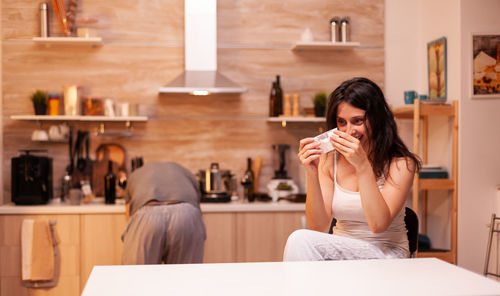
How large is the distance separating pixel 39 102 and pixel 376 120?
9.60 ft

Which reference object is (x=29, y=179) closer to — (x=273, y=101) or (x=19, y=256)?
(x=19, y=256)

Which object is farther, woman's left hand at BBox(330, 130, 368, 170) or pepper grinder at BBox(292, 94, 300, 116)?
pepper grinder at BBox(292, 94, 300, 116)

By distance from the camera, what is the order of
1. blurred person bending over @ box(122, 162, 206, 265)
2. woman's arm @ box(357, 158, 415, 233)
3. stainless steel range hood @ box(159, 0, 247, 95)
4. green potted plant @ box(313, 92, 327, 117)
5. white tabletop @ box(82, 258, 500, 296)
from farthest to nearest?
green potted plant @ box(313, 92, 327, 117)
stainless steel range hood @ box(159, 0, 247, 95)
blurred person bending over @ box(122, 162, 206, 265)
woman's arm @ box(357, 158, 415, 233)
white tabletop @ box(82, 258, 500, 296)

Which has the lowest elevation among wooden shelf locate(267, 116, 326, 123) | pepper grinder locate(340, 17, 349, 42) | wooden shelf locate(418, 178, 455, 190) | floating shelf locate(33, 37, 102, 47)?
wooden shelf locate(418, 178, 455, 190)

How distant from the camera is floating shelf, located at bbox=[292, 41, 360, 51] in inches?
166

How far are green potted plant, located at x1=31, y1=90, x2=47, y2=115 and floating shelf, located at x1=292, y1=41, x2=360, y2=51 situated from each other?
6.70 feet

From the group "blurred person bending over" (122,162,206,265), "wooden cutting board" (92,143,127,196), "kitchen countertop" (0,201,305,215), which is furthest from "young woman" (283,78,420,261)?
"wooden cutting board" (92,143,127,196)

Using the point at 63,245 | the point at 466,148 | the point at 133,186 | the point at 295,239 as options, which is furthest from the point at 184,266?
the point at 466,148

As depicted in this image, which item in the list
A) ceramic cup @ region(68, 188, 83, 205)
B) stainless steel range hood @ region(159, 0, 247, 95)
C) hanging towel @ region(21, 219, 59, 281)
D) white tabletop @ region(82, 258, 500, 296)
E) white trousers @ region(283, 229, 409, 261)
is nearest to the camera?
white tabletop @ region(82, 258, 500, 296)

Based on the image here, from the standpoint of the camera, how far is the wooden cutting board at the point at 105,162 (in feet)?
14.1

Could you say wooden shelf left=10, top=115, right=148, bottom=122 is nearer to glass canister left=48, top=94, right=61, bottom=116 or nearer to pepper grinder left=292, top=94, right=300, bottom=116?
glass canister left=48, top=94, right=61, bottom=116

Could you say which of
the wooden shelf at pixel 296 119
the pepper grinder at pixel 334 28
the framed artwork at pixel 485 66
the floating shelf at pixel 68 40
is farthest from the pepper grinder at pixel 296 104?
the floating shelf at pixel 68 40

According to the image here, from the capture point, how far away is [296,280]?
1.50 metres

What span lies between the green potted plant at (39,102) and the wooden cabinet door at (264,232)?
5.73 ft
